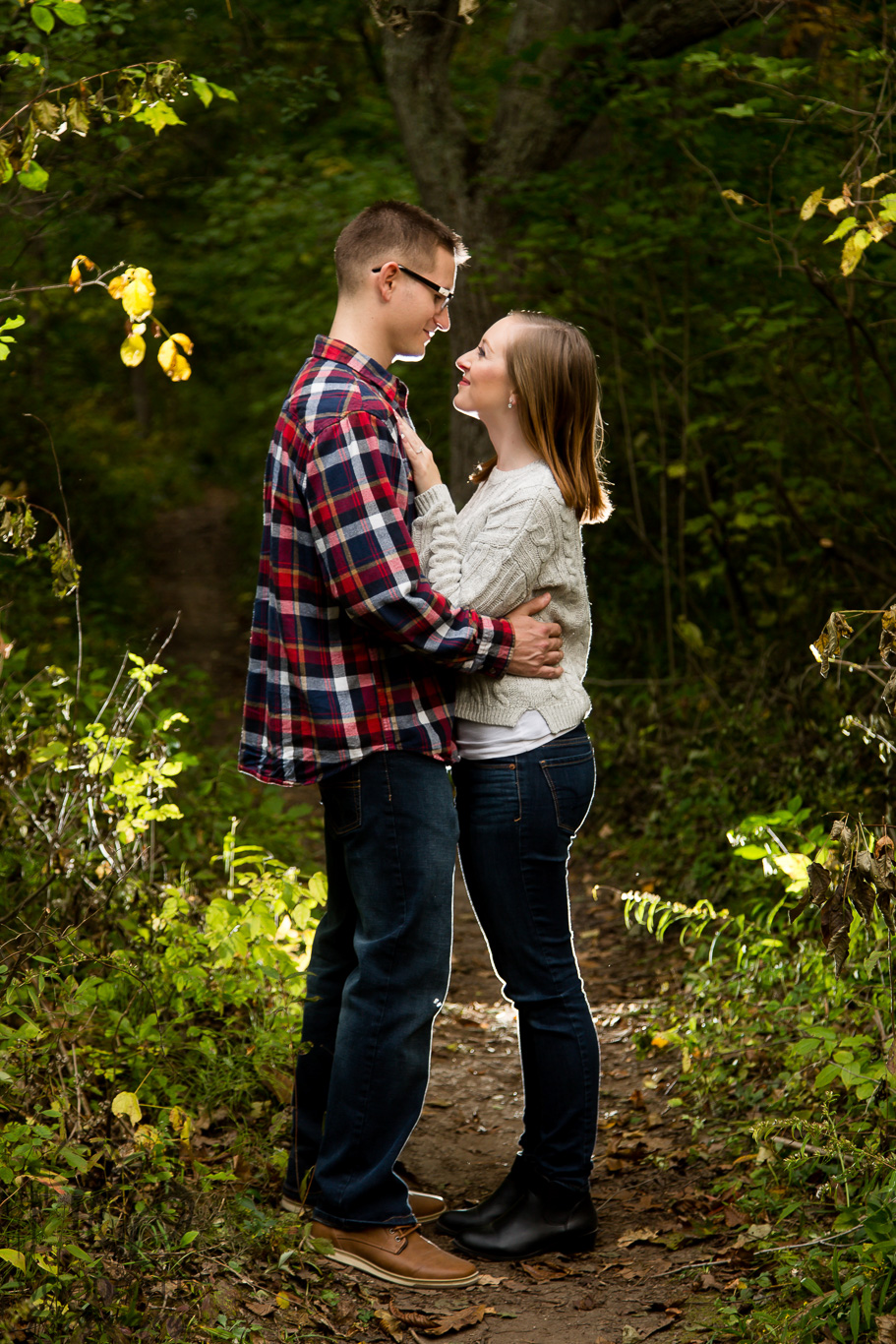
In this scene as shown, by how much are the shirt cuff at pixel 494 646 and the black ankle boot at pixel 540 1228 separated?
1.37 m

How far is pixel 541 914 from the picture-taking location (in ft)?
9.86

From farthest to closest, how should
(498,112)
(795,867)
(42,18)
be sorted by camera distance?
(498,112) < (795,867) < (42,18)

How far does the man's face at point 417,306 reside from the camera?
2877 mm

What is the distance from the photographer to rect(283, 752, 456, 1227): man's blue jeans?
110 inches

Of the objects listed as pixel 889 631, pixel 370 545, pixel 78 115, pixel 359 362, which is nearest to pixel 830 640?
pixel 889 631

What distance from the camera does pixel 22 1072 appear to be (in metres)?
2.95

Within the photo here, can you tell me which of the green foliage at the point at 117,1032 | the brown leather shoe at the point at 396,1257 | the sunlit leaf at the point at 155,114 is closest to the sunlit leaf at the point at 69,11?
the sunlit leaf at the point at 155,114

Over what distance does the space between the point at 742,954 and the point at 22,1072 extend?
2.52 m

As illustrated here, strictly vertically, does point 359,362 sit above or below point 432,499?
above

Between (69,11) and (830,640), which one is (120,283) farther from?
(830,640)

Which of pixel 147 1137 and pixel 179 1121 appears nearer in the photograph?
pixel 147 1137

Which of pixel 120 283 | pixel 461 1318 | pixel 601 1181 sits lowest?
pixel 601 1181

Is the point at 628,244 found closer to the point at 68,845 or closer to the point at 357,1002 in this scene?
the point at 68,845

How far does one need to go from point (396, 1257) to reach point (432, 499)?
1.81m
